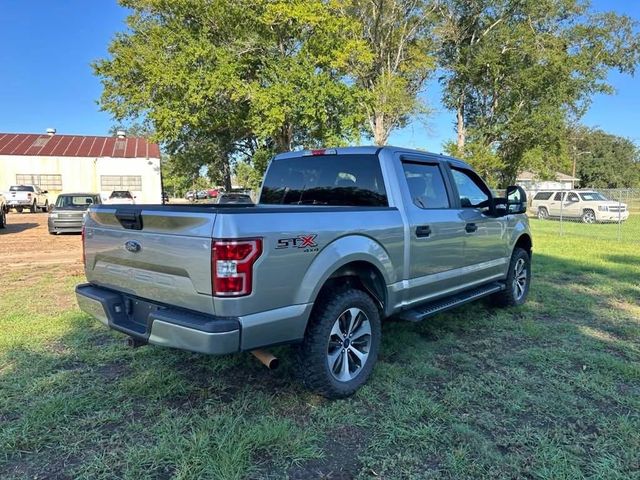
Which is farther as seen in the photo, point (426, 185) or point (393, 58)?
point (393, 58)

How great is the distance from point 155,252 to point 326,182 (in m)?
1.89

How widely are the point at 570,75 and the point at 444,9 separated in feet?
28.7

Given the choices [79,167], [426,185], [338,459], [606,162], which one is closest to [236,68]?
[426,185]

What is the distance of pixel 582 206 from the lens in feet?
74.4

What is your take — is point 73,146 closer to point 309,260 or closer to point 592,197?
point 592,197

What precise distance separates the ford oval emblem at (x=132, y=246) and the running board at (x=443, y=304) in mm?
2219

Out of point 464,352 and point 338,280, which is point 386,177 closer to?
point 338,280

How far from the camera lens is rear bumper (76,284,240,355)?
2.62 m

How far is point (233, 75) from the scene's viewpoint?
19031 mm

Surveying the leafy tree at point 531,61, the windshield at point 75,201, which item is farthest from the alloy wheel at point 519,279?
the leafy tree at point 531,61

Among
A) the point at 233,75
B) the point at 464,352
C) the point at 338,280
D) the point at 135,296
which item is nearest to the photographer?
the point at 135,296

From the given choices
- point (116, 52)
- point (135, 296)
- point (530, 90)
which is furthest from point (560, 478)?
point (530, 90)

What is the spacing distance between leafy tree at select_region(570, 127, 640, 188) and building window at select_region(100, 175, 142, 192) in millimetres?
58326

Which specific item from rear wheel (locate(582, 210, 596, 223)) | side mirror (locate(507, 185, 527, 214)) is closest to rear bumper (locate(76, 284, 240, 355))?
side mirror (locate(507, 185, 527, 214))
